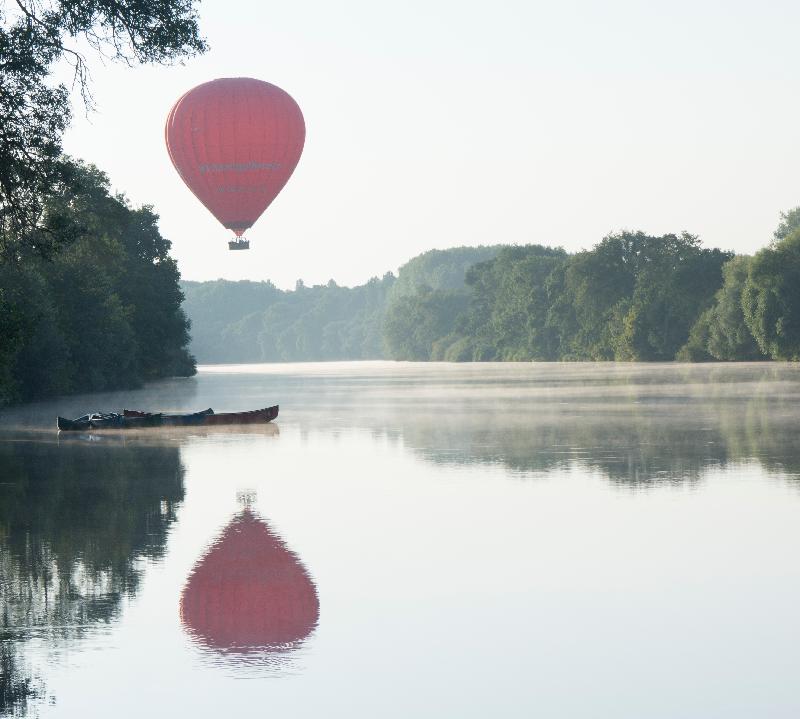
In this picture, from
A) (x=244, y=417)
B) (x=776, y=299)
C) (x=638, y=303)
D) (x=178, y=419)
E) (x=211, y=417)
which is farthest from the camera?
(x=638, y=303)

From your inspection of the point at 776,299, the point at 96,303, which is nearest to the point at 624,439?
the point at 96,303

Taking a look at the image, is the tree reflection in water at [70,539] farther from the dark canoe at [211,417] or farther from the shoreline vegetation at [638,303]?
the shoreline vegetation at [638,303]

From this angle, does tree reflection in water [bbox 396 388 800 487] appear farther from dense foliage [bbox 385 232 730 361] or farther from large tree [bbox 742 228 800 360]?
dense foliage [bbox 385 232 730 361]

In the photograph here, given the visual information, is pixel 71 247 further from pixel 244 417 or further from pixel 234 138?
pixel 244 417

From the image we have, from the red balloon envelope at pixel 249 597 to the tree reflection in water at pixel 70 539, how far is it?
2.62 ft

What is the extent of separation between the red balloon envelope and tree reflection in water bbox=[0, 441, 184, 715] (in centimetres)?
80

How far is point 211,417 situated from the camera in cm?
4525

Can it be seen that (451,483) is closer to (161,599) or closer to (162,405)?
(161,599)

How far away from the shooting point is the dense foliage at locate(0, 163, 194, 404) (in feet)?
209

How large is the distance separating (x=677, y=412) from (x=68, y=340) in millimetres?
35967

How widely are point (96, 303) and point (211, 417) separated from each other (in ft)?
107

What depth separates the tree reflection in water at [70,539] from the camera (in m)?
13.0

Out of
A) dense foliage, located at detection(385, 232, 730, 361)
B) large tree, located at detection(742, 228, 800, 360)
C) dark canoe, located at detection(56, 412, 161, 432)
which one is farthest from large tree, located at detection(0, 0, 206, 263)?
dense foliage, located at detection(385, 232, 730, 361)

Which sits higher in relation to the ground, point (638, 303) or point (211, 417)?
point (638, 303)
